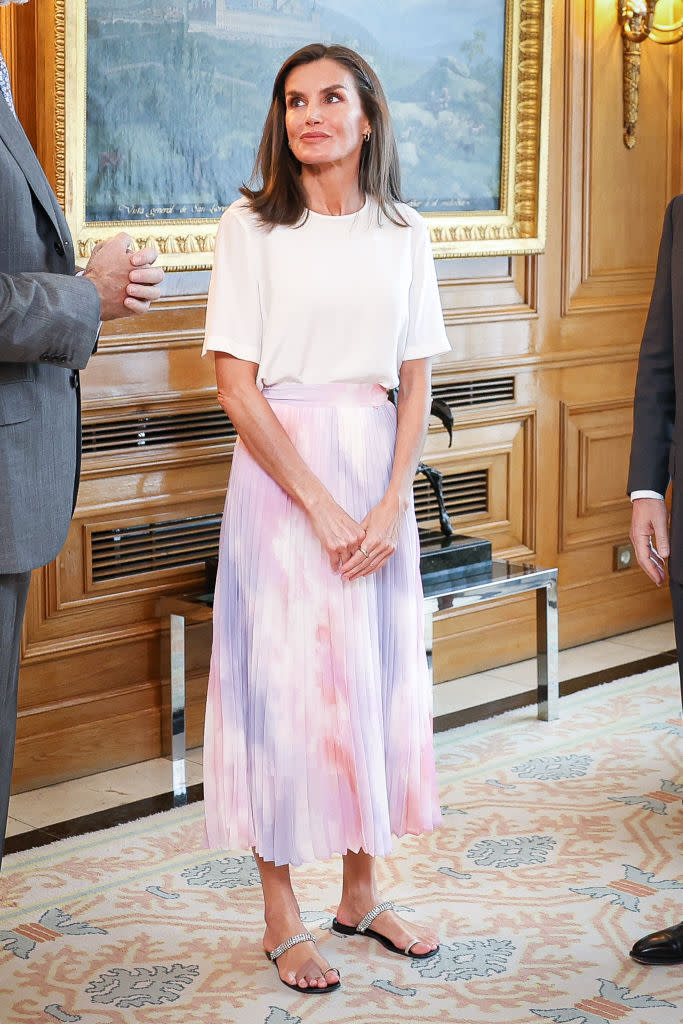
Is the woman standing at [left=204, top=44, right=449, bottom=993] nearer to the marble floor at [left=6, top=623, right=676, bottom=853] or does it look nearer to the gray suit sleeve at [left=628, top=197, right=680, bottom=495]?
the gray suit sleeve at [left=628, top=197, right=680, bottom=495]

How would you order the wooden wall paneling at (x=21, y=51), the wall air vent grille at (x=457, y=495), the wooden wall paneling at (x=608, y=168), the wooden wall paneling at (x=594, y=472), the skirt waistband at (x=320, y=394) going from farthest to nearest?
the wooden wall paneling at (x=594, y=472) → the wooden wall paneling at (x=608, y=168) → the wall air vent grille at (x=457, y=495) → the wooden wall paneling at (x=21, y=51) → the skirt waistband at (x=320, y=394)

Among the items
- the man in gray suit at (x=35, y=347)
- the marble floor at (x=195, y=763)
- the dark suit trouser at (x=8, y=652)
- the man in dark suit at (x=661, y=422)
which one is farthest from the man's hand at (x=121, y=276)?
the marble floor at (x=195, y=763)

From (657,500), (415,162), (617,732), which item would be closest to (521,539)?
(617,732)

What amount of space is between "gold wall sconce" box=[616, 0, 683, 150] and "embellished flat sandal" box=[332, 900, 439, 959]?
343 centimetres

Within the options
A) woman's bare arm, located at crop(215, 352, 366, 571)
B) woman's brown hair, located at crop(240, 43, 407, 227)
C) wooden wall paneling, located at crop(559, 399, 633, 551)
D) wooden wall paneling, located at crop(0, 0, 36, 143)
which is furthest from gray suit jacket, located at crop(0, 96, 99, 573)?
wooden wall paneling, located at crop(559, 399, 633, 551)

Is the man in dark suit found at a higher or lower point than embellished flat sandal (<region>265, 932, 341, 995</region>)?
higher

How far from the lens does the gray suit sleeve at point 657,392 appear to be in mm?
2596

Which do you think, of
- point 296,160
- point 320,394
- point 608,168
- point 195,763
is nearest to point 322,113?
point 296,160

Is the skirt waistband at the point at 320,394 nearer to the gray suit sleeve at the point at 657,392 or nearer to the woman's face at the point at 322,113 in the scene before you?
the woman's face at the point at 322,113

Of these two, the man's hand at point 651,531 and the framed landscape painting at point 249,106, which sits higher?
the framed landscape painting at point 249,106

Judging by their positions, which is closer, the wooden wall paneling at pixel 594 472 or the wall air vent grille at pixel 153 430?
the wall air vent grille at pixel 153 430

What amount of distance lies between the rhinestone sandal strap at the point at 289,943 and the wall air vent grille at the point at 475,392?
2.31 meters

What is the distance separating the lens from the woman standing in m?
2.70

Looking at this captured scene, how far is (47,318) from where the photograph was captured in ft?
6.50
